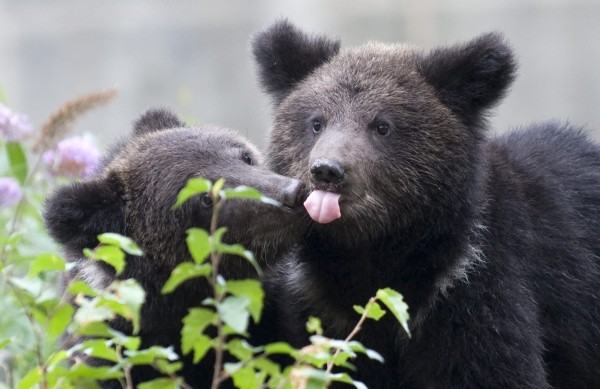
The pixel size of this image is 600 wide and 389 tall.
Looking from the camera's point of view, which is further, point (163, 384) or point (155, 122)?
point (155, 122)

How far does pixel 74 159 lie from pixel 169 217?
1293 mm

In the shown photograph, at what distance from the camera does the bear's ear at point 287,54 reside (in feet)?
19.8

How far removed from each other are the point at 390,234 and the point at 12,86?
896cm

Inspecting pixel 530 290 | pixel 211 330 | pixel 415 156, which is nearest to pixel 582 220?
pixel 530 290

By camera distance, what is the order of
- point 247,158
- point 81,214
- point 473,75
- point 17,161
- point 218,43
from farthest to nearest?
1. point 218,43
2. point 17,161
3. point 247,158
4. point 473,75
5. point 81,214

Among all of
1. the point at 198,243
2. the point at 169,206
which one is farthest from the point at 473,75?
the point at 198,243

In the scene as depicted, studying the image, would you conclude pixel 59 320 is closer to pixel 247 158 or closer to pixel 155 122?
pixel 247 158

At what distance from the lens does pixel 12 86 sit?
45.1 feet

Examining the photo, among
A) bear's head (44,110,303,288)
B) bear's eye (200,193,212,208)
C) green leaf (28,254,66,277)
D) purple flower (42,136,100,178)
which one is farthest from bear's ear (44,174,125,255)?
green leaf (28,254,66,277)

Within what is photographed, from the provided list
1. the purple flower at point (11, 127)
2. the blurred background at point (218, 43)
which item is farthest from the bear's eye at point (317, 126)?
the blurred background at point (218, 43)

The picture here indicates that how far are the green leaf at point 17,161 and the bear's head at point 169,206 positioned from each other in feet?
1.82

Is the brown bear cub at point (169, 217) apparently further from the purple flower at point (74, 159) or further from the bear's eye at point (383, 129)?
the purple flower at point (74, 159)

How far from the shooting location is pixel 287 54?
19.8ft

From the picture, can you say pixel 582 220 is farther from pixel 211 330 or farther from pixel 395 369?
pixel 211 330
